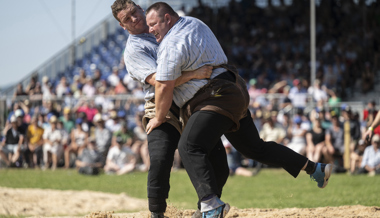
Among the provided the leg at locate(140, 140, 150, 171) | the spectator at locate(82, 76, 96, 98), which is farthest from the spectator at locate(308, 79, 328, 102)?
the spectator at locate(82, 76, 96, 98)

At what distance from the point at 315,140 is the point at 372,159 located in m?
1.57

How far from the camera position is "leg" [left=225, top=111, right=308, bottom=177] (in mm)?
5156

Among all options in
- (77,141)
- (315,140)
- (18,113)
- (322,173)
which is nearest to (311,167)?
(322,173)

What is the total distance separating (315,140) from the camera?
13.8 meters

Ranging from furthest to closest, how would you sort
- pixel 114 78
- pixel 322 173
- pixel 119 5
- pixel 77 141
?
pixel 114 78
pixel 77 141
pixel 322 173
pixel 119 5

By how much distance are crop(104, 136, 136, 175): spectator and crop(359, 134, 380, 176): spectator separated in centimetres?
604

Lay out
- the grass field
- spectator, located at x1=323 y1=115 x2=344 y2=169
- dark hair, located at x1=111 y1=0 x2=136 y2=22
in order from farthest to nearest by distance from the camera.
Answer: spectator, located at x1=323 y1=115 x2=344 y2=169 < the grass field < dark hair, located at x1=111 y1=0 x2=136 y2=22

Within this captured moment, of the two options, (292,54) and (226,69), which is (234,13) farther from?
(226,69)

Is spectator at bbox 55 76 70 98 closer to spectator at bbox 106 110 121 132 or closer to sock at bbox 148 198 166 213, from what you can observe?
spectator at bbox 106 110 121 132

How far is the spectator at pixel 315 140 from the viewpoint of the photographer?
1368cm

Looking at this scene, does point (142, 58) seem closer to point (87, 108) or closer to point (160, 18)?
point (160, 18)

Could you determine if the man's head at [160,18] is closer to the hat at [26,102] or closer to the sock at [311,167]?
the sock at [311,167]

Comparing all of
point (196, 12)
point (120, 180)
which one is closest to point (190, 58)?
point (120, 180)

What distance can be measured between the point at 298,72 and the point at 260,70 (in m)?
1.62
